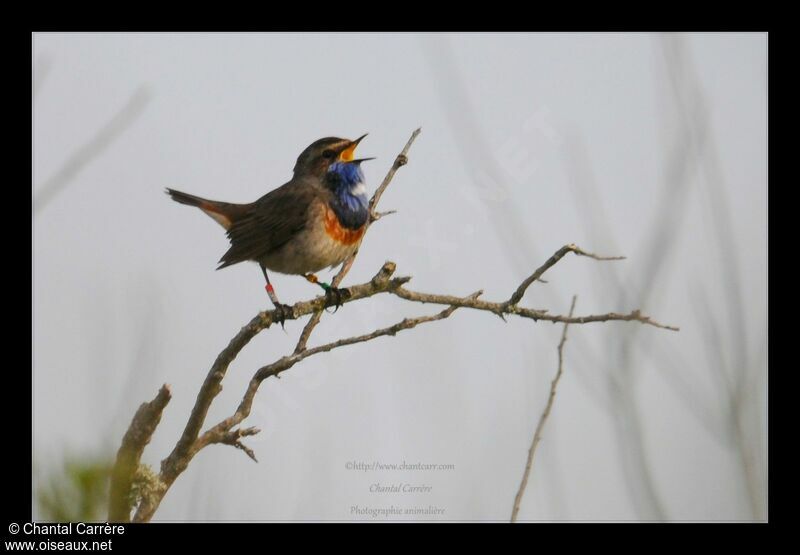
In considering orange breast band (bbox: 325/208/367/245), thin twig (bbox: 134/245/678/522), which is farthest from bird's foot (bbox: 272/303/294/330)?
orange breast band (bbox: 325/208/367/245)

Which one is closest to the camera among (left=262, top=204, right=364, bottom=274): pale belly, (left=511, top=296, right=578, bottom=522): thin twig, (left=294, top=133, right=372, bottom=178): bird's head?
(left=511, top=296, right=578, bottom=522): thin twig

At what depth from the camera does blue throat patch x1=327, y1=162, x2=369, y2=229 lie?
7234mm

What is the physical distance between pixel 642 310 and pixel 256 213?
4945mm

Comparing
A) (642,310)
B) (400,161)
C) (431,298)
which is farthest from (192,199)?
(642,310)

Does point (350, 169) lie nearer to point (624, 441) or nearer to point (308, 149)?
point (308, 149)

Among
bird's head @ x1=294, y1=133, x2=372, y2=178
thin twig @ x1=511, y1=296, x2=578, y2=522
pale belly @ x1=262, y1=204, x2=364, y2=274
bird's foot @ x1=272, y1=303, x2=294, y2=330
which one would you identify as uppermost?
bird's head @ x1=294, y1=133, x2=372, y2=178

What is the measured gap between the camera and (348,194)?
24.5 feet

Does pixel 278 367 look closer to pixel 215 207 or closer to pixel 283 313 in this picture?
pixel 283 313

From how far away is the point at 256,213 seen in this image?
7.57 metres

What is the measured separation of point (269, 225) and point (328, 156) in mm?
866

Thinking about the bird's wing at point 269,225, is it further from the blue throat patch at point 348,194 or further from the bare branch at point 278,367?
the bare branch at point 278,367

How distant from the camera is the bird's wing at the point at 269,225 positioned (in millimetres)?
7238

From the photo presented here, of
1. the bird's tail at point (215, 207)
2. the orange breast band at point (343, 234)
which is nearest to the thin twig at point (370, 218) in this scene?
the orange breast band at point (343, 234)

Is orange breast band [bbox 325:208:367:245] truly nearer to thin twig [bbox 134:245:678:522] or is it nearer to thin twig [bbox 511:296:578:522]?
thin twig [bbox 134:245:678:522]
